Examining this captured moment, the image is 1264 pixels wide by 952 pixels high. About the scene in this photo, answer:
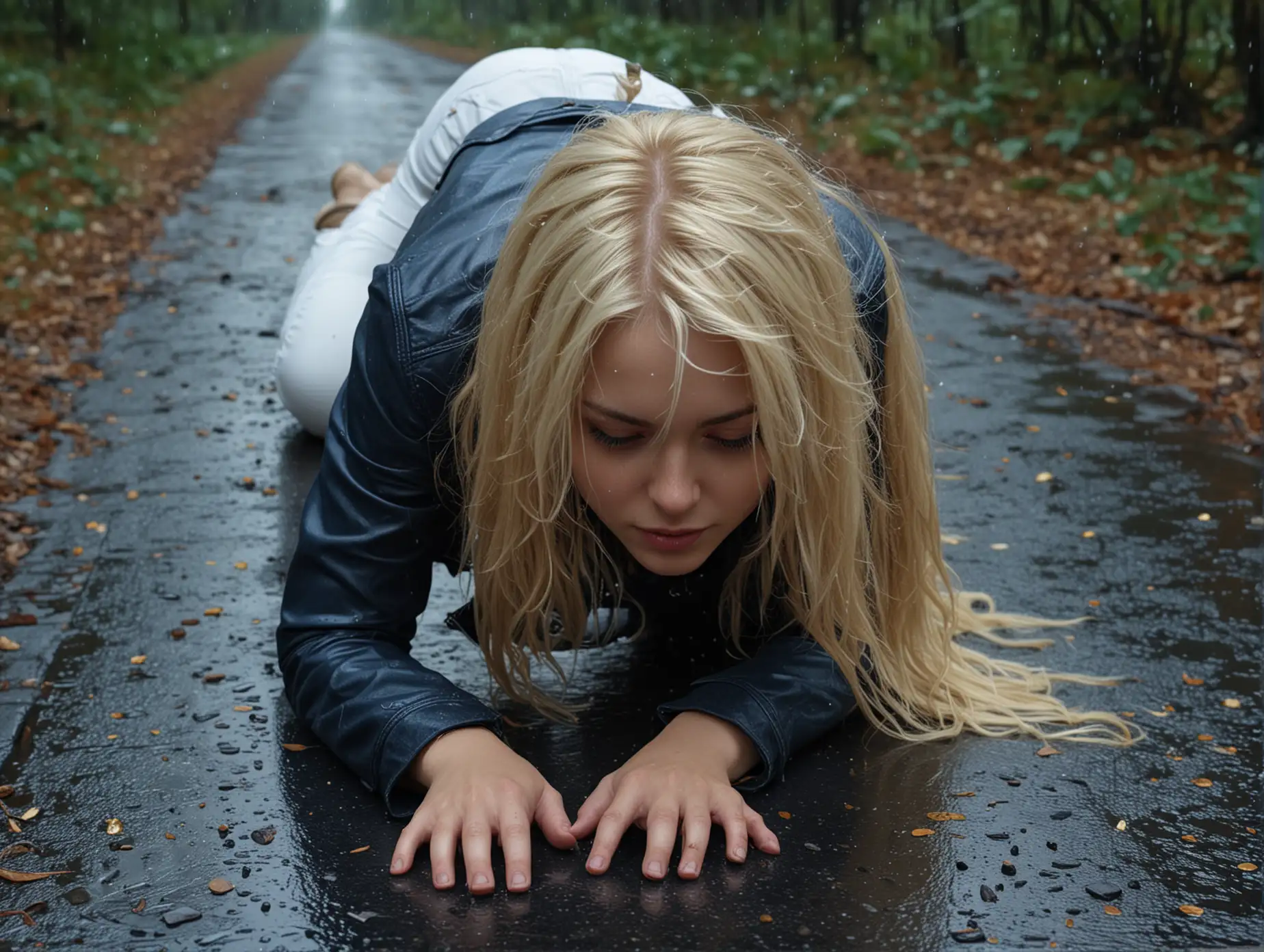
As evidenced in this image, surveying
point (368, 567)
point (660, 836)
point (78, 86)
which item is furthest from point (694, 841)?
point (78, 86)

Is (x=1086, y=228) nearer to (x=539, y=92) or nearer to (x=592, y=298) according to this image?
(x=539, y=92)

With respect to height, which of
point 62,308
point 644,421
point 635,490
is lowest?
point 62,308

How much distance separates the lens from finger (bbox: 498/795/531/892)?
1.96 m

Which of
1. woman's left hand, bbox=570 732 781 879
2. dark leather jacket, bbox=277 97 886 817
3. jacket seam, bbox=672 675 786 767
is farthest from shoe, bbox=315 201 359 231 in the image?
woman's left hand, bbox=570 732 781 879

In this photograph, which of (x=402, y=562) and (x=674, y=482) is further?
(x=402, y=562)

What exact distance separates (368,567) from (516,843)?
0.54 m

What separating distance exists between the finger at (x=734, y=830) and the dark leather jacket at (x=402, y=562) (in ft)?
0.55

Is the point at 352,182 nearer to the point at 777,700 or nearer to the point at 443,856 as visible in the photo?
the point at 777,700

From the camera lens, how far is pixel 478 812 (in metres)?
1.99

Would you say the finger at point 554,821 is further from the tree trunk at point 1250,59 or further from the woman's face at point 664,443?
the tree trunk at point 1250,59

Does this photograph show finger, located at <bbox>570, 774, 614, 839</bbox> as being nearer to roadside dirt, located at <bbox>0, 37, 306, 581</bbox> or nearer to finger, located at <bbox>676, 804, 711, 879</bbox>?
finger, located at <bbox>676, 804, 711, 879</bbox>

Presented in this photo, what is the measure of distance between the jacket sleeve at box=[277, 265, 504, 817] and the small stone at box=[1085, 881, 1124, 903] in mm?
899

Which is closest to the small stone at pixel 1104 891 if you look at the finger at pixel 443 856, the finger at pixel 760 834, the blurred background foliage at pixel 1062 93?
the finger at pixel 760 834

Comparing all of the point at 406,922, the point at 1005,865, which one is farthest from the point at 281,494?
the point at 1005,865
